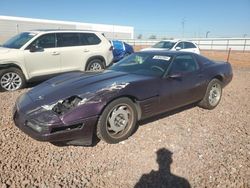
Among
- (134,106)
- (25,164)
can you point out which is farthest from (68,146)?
(134,106)

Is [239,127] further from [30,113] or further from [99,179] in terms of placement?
[30,113]

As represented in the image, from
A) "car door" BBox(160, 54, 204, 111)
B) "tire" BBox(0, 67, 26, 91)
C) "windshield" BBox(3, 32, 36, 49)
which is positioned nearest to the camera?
"car door" BBox(160, 54, 204, 111)

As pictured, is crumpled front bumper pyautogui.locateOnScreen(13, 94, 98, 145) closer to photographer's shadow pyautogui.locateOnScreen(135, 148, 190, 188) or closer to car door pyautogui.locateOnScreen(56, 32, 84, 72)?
photographer's shadow pyautogui.locateOnScreen(135, 148, 190, 188)

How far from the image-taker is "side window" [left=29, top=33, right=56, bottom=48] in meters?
6.59

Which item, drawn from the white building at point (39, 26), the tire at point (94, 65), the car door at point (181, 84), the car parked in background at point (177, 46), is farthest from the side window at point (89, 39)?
the white building at point (39, 26)

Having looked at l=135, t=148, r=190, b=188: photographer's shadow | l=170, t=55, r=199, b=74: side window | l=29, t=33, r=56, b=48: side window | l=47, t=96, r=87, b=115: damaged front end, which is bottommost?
l=135, t=148, r=190, b=188: photographer's shadow

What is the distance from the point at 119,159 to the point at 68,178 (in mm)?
726

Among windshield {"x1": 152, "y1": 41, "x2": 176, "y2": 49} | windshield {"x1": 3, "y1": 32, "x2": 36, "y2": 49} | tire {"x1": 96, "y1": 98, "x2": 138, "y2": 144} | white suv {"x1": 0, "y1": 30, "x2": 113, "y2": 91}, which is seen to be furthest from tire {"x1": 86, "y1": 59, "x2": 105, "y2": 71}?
windshield {"x1": 152, "y1": 41, "x2": 176, "y2": 49}

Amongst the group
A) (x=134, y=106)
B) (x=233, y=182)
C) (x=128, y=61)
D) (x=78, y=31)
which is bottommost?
(x=233, y=182)

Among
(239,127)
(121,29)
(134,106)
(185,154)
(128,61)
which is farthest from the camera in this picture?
(121,29)

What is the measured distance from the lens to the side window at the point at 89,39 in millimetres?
7576

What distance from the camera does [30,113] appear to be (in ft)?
10.2

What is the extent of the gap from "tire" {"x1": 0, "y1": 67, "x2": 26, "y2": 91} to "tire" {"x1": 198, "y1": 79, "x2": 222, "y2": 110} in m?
4.65

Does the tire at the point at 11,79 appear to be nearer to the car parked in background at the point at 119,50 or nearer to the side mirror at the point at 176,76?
the side mirror at the point at 176,76
